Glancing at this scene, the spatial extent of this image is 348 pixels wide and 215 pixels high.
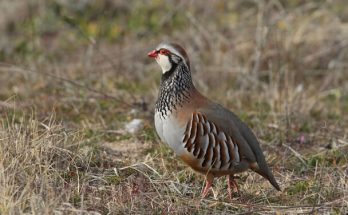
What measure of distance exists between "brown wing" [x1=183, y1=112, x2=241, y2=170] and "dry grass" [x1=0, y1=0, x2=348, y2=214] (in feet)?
0.72

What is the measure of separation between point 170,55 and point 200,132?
0.59 meters

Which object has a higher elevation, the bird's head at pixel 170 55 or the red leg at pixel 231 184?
the bird's head at pixel 170 55

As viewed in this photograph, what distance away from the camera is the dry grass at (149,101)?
4379mm

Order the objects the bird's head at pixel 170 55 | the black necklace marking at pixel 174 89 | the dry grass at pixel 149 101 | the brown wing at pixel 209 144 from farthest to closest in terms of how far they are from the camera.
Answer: the bird's head at pixel 170 55 < the black necklace marking at pixel 174 89 < the brown wing at pixel 209 144 < the dry grass at pixel 149 101

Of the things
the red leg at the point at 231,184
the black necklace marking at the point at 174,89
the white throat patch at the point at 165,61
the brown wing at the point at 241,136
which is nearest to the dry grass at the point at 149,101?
the red leg at the point at 231,184

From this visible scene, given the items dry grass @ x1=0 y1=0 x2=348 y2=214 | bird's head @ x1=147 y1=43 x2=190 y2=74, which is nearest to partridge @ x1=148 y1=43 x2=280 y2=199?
bird's head @ x1=147 y1=43 x2=190 y2=74

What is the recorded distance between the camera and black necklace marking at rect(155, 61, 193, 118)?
15.6ft

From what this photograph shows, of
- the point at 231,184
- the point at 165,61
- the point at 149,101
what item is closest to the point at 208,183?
the point at 231,184

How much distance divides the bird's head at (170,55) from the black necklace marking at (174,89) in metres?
0.01

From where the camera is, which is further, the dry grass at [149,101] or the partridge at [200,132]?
the partridge at [200,132]

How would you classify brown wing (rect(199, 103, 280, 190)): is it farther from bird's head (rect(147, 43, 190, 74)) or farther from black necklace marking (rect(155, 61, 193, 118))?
bird's head (rect(147, 43, 190, 74))

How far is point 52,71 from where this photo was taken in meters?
8.70

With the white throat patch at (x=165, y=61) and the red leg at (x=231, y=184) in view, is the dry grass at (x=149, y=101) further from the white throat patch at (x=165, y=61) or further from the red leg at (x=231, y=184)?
the white throat patch at (x=165, y=61)

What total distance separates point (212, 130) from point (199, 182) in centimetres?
53
